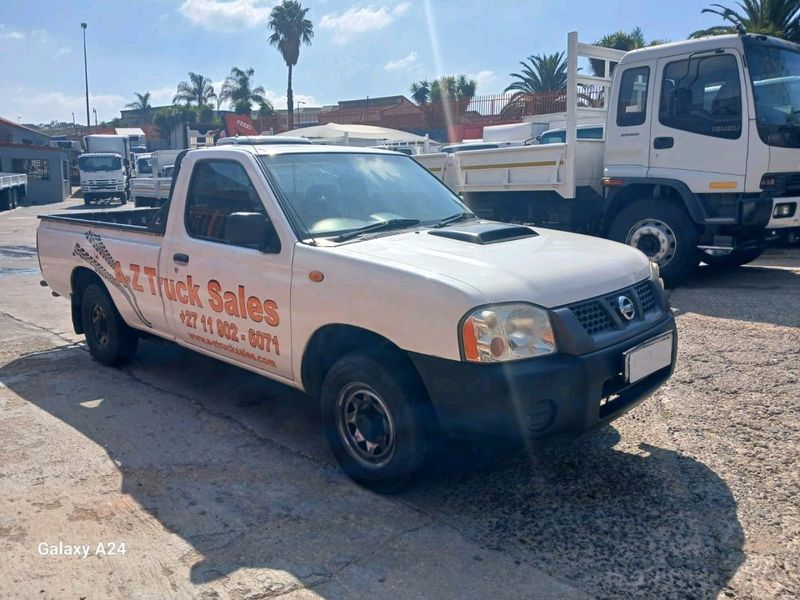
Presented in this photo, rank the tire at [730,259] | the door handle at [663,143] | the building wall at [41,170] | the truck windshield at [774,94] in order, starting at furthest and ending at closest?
the building wall at [41,170] → the tire at [730,259] → the door handle at [663,143] → the truck windshield at [774,94]

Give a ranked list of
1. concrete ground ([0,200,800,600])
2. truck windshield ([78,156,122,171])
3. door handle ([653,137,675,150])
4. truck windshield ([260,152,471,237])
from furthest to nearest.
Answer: truck windshield ([78,156,122,171])
door handle ([653,137,675,150])
truck windshield ([260,152,471,237])
concrete ground ([0,200,800,600])

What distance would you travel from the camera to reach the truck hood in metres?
3.30

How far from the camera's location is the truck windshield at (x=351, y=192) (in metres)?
4.23

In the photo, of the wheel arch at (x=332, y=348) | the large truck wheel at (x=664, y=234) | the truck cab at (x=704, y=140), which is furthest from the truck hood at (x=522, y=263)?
the large truck wheel at (x=664, y=234)

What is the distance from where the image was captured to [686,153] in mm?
8039

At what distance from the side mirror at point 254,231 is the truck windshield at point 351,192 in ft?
0.50

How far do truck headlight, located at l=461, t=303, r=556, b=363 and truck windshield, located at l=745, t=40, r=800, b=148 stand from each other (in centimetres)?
562

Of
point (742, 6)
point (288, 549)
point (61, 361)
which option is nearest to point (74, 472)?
point (288, 549)

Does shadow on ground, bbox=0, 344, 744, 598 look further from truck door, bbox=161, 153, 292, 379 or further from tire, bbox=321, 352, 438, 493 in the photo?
truck door, bbox=161, 153, 292, 379

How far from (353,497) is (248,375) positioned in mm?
2365

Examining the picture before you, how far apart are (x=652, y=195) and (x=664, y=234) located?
1.61 feet

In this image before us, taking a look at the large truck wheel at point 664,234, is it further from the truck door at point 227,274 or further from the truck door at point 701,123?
the truck door at point 227,274

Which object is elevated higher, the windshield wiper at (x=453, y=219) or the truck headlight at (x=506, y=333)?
the windshield wiper at (x=453, y=219)

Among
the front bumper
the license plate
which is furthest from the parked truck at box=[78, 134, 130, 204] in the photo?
the license plate
